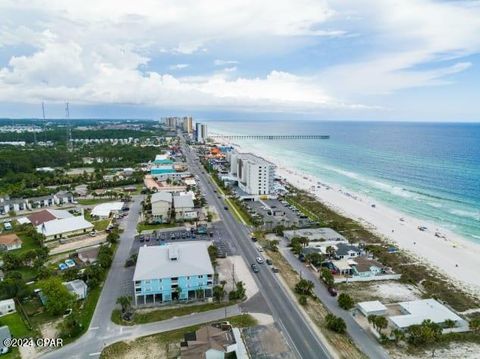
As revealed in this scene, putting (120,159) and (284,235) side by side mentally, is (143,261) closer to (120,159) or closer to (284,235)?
(284,235)

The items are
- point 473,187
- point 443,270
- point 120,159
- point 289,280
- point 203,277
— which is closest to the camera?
point 203,277

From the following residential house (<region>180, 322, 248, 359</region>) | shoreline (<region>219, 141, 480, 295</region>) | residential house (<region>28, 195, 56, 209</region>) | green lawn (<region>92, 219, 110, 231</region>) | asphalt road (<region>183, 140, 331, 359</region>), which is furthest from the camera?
residential house (<region>28, 195, 56, 209</region>)

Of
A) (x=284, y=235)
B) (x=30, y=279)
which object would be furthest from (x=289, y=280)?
(x=30, y=279)

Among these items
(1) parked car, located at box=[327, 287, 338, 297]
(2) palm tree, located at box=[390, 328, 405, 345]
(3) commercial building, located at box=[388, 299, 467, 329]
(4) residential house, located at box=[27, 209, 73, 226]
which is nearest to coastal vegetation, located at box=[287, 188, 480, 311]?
(3) commercial building, located at box=[388, 299, 467, 329]

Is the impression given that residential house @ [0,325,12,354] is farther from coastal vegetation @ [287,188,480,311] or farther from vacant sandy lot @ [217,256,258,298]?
coastal vegetation @ [287,188,480,311]

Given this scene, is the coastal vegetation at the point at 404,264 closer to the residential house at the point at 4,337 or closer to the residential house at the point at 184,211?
the residential house at the point at 184,211

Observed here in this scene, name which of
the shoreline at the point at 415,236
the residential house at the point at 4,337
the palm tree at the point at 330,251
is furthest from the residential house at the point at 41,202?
the shoreline at the point at 415,236
